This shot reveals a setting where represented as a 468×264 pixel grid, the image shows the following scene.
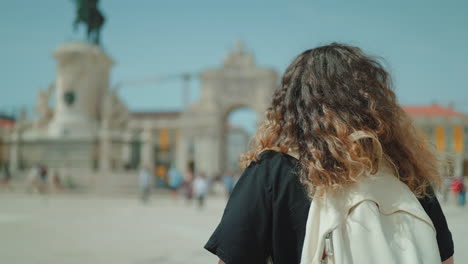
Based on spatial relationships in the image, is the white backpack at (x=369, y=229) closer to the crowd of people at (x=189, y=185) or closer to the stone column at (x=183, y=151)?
the crowd of people at (x=189, y=185)

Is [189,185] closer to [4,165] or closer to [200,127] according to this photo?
[4,165]

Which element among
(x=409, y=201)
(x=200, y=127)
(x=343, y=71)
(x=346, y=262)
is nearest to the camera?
(x=346, y=262)

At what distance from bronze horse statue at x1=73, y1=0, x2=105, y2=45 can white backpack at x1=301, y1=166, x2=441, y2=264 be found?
24.4 meters

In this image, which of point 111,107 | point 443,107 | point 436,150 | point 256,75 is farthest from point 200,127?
point 436,150

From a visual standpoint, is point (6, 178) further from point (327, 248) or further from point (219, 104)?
point (219, 104)

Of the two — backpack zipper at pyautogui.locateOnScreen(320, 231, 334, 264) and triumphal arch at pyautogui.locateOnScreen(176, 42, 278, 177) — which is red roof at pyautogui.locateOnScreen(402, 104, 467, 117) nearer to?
triumphal arch at pyautogui.locateOnScreen(176, 42, 278, 177)

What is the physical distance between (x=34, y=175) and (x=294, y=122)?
1894 cm

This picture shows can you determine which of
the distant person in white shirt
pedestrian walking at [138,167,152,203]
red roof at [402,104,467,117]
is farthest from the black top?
red roof at [402,104,467,117]

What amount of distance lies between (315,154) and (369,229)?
25 centimetres

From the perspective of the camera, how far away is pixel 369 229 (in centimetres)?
119

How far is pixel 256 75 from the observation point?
47875mm

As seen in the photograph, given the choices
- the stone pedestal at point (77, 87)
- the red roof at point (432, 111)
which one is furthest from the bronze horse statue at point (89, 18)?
the red roof at point (432, 111)

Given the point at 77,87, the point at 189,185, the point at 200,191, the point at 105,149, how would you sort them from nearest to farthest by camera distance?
the point at 200,191 < the point at 189,185 < the point at 105,149 < the point at 77,87

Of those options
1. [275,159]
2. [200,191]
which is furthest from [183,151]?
[275,159]
